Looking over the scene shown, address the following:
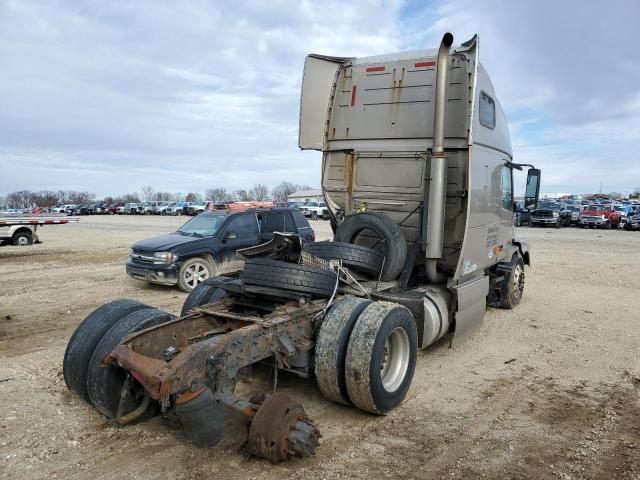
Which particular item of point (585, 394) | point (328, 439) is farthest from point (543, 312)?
point (328, 439)

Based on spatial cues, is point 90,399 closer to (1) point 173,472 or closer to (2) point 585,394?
(1) point 173,472

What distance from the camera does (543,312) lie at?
8.86 metres

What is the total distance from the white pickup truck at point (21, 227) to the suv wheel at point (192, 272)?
12.2 meters

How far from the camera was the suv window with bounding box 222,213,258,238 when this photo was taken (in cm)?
1089

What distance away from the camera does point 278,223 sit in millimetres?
11422

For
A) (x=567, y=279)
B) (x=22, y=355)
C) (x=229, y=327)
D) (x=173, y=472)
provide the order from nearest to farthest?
(x=173, y=472)
(x=229, y=327)
(x=22, y=355)
(x=567, y=279)

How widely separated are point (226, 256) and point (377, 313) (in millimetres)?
6604

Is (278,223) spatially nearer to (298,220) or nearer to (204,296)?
(298,220)

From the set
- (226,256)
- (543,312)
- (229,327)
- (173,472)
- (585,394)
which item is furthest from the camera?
(226,256)

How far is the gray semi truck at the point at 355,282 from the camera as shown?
370 cm

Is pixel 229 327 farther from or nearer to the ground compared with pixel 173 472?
farther from the ground

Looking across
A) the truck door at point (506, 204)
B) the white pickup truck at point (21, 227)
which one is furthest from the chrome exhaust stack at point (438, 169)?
the white pickup truck at point (21, 227)

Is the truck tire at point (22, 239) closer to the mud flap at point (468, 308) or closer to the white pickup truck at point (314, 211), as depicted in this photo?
the mud flap at point (468, 308)

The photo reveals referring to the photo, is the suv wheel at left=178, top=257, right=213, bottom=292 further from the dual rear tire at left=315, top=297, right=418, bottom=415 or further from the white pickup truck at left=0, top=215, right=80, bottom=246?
the white pickup truck at left=0, top=215, right=80, bottom=246
